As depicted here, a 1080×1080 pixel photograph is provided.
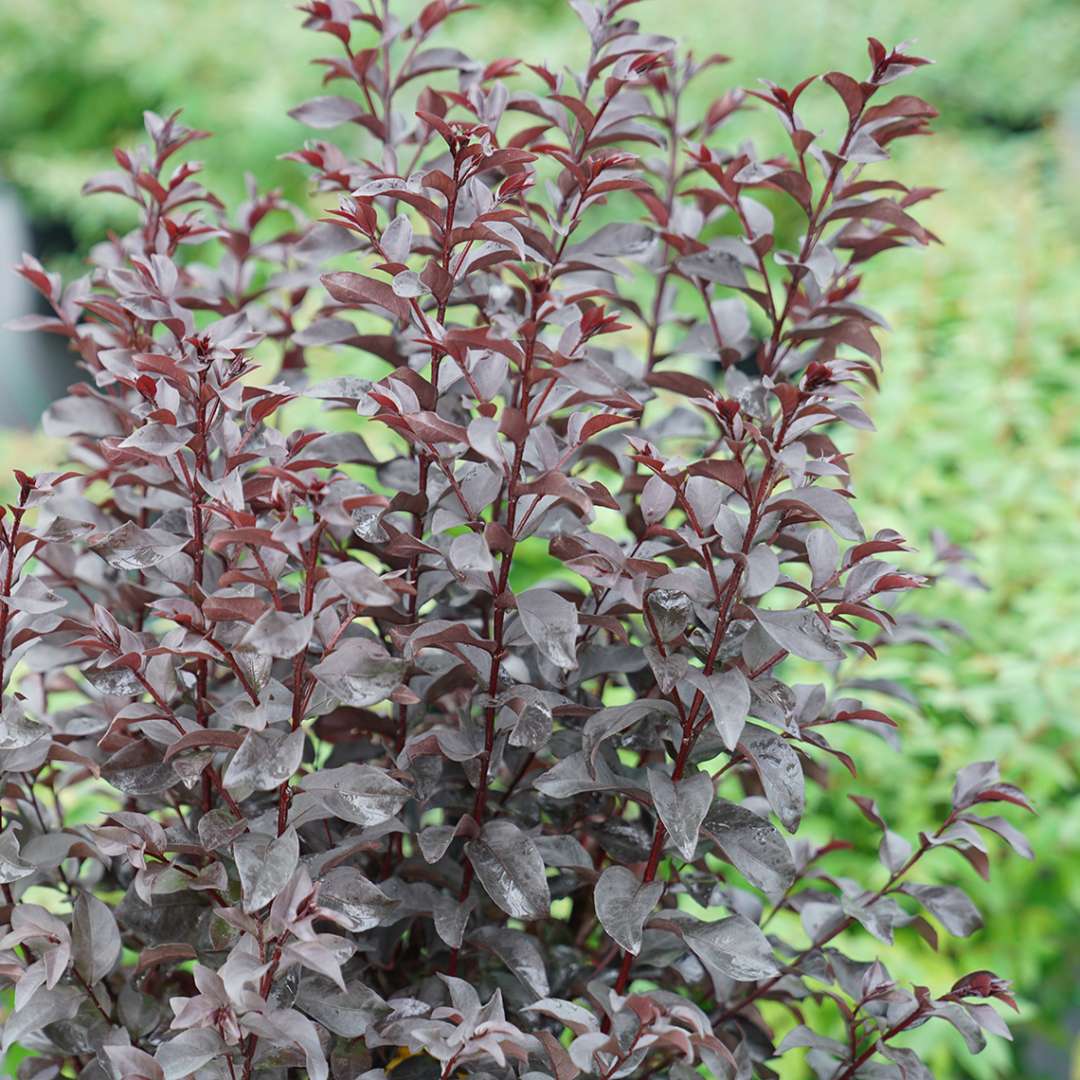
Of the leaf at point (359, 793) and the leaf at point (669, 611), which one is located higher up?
the leaf at point (669, 611)

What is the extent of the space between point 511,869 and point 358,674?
0.19 metres

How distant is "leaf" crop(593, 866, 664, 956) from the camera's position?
76cm

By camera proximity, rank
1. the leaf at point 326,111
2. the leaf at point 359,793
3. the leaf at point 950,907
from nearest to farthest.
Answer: the leaf at point 359,793
the leaf at point 950,907
the leaf at point 326,111

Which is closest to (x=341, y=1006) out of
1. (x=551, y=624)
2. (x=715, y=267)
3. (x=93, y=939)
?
(x=93, y=939)

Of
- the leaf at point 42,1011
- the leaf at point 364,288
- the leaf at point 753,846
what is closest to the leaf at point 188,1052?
the leaf at point 42,1011

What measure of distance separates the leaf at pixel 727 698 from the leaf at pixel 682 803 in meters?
0.06

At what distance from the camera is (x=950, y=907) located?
96cm

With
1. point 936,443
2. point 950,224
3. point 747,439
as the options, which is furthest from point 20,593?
point 950,224

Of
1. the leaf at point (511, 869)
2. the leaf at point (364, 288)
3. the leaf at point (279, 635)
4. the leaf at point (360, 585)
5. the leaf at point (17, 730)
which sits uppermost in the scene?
the leaf at point (364, 288)

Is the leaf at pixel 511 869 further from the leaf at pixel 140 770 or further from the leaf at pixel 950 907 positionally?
the leaf at pixel 950 907

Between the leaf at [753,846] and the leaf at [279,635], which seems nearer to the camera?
the leaf at [279,635]

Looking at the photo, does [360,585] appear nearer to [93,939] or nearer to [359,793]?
[359,793]

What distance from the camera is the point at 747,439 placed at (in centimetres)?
100

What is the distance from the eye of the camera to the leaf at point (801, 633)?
0.74 metres
